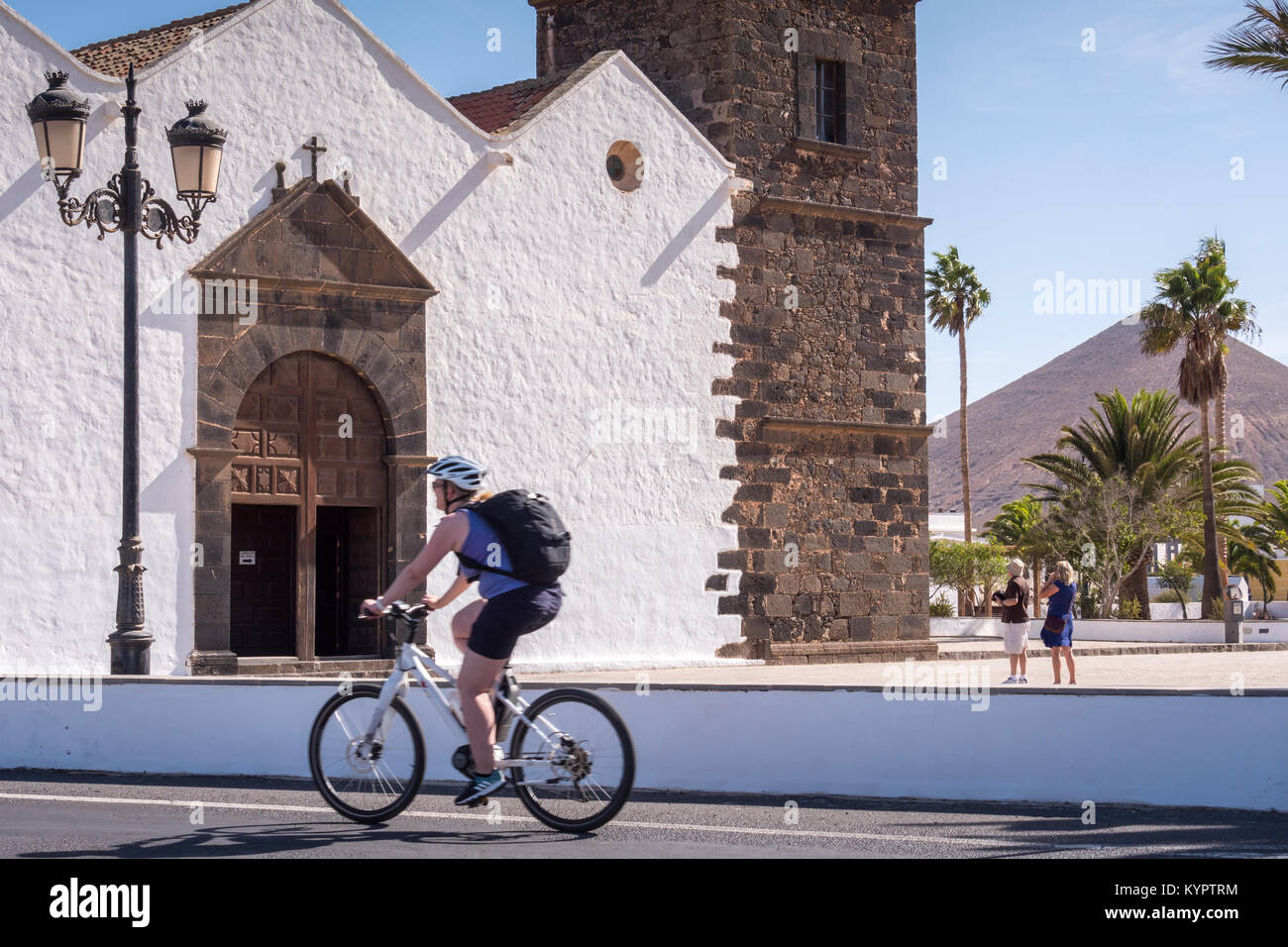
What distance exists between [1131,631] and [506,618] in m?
31.5

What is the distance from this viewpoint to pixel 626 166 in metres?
21.4

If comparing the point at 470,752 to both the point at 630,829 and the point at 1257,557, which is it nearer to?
the point at 630,829

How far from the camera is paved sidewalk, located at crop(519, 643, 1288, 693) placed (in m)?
18.5

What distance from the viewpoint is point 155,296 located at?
17.6 meters

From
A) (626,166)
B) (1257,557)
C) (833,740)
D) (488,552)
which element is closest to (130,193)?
(488,552)

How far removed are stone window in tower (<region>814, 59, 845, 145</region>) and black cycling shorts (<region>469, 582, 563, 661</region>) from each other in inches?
646

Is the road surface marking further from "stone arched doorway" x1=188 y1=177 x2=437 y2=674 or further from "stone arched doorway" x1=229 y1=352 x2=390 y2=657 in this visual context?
"stone arched doorway" x1=229 y1=352 x2=390 y2=657

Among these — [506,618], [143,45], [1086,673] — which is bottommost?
[1086,673]

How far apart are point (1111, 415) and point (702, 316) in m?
26.9

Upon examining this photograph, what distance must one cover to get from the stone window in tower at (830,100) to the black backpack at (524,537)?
16.3 metres

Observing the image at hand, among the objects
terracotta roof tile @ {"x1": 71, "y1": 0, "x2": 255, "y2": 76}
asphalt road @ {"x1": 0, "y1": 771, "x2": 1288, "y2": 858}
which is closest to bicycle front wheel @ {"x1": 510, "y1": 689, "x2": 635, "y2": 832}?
asphalt road @ {"x1": 0, "y1": 771, "x2": 1288, "y2": 858}

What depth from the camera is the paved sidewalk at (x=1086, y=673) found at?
18.5 metres

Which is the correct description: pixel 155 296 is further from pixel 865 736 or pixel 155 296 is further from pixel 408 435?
pixel 865 736
